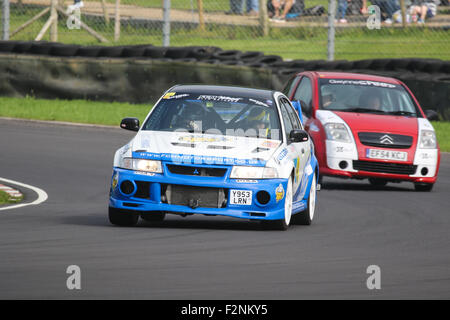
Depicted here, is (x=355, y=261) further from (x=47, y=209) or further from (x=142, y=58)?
(x=142, y=58)

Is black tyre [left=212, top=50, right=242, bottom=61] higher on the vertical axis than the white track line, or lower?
higher

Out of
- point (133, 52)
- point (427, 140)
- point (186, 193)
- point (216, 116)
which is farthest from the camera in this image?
point (133, 52)

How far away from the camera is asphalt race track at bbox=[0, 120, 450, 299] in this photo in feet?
23.7

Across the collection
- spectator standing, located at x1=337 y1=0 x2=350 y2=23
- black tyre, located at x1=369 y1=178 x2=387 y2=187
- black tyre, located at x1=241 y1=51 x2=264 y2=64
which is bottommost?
black tyre, located at x1=369 y1=178 x2=387 y2=187

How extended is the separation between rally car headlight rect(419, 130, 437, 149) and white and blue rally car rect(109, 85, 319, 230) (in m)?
4.60

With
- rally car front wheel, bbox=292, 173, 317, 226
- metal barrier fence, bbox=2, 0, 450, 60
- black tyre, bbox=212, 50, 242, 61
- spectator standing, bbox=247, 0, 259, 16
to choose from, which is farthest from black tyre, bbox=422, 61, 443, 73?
rally car front wheel, bbox=292, 173, 317, 226

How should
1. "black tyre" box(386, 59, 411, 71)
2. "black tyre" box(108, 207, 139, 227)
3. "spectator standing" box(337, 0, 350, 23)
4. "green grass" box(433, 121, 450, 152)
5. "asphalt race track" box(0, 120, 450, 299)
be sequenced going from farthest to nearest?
"spectator standing" box(337, 0, 350, 23)
"black tyre" box(386, 59, 411, 71)
"green grass" box(433, 121, 450, 152)
"black tyre" box(108, 207, 139, 227)
"asphalt race track" box(0, 120, 450, 299)

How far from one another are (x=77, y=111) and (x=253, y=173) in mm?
13131

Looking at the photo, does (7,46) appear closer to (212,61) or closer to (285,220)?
(212,61)

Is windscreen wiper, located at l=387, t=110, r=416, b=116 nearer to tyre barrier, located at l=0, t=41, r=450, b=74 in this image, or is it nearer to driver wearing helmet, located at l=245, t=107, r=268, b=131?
driver wearing helmet, located at l=245, t=107, r=268, b=131

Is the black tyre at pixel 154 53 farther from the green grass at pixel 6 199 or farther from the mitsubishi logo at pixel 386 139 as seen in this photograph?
the green grass at pixel 6 199

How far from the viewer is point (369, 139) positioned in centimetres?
1519

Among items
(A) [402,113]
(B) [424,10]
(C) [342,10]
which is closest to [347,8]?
(C) [342,10]

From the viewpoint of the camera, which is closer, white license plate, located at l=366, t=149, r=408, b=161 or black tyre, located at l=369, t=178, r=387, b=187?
white license plate, located at l=366, t=149, r=408, b=161
